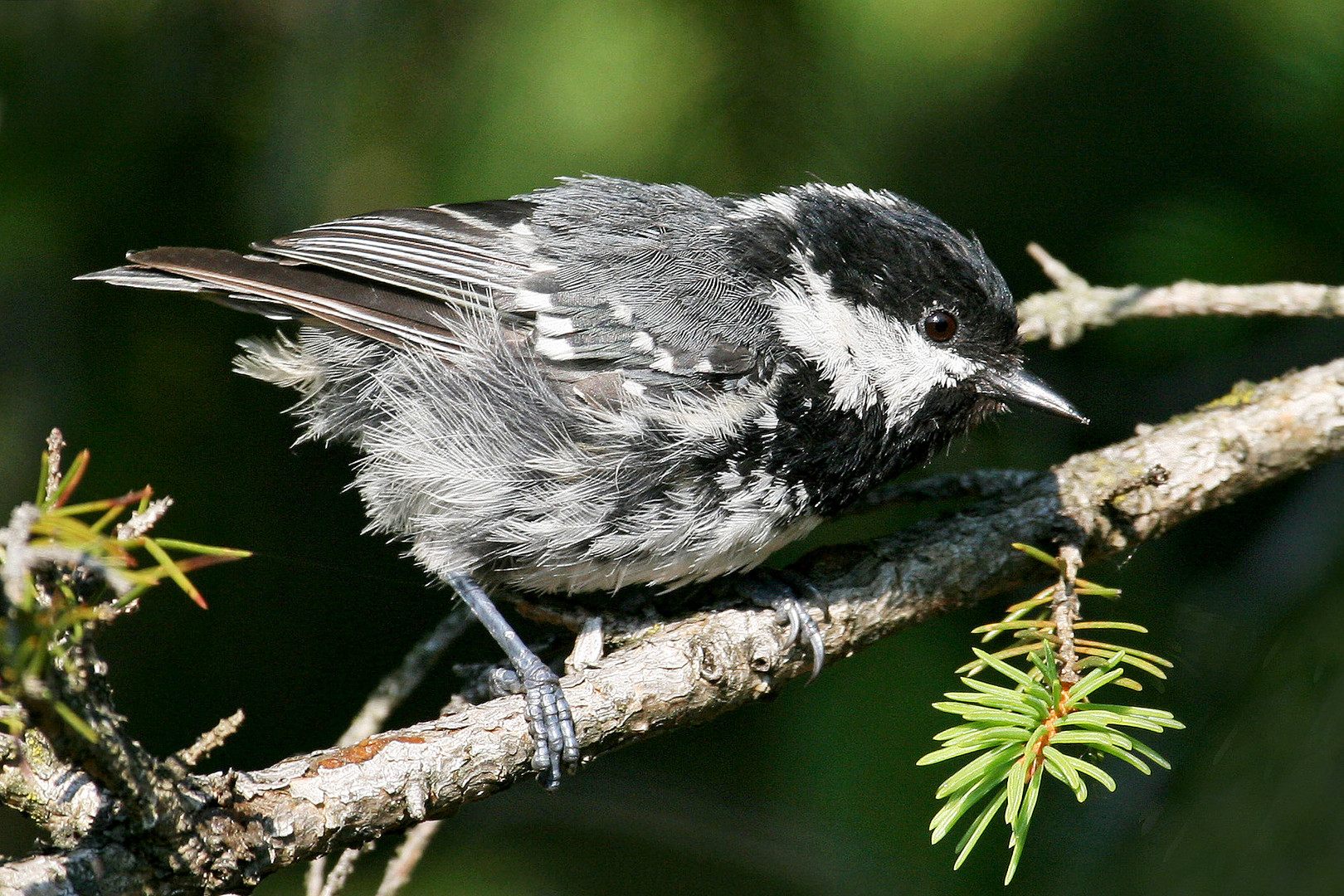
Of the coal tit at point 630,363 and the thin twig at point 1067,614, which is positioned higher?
the coal tit at point 630,363

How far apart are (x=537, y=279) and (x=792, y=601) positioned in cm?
97

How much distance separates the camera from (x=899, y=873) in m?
2.38

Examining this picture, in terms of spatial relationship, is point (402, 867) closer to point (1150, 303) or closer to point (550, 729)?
point (550, 729)

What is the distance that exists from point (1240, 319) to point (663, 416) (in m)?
1.88

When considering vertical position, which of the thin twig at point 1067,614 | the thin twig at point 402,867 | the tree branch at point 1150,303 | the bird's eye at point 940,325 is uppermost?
the tree branch at point 1150,303

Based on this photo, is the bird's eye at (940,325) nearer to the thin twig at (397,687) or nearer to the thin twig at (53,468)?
the thin twig at (397,687)

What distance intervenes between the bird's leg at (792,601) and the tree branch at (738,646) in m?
0.03

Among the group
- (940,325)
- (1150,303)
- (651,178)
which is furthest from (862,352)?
(651,178)

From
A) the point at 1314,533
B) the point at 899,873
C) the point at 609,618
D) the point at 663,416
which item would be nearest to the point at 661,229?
the point at 663,416

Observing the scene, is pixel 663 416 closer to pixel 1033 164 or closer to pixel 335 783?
pixel 335 783

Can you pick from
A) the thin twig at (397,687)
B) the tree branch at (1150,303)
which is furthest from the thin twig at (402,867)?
the tree branch at (1150,303)

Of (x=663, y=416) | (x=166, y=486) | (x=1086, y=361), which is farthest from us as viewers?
(x=1086, y=361)

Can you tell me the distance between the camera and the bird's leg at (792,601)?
226cm

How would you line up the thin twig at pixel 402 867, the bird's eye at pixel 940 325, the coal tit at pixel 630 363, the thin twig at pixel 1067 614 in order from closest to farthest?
the thin twig at pixel 1067 614 → the thin twig at pixel 402 867 → the coal tit at pixel 630 363 → the bird's eye at pixel 940 325
